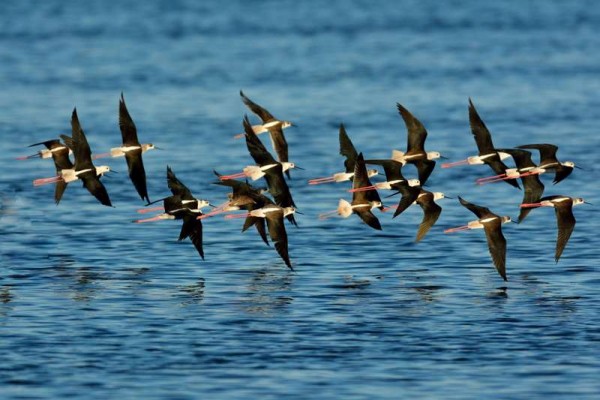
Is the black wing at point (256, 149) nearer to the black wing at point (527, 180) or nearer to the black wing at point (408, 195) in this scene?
the black wing at point (408, 195)

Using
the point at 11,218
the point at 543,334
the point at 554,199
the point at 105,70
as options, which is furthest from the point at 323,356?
the point at 105,70

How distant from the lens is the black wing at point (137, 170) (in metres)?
26.9

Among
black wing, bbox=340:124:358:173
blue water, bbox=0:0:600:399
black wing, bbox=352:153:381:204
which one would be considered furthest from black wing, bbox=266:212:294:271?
black wing, bbox=340:124:358:173

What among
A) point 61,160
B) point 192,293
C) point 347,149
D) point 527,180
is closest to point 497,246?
point 527,180

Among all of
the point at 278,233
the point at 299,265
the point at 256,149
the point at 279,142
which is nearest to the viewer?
the point at 278,233

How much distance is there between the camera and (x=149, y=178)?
37.0 m

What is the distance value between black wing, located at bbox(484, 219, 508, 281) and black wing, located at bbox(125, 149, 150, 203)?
552 cm

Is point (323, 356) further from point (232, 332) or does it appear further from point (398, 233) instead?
point (398, 233)

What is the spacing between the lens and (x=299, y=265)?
26844 millimetres

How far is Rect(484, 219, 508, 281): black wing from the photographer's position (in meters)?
24.9

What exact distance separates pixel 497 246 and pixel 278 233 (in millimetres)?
3334

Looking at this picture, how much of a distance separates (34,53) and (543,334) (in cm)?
5199

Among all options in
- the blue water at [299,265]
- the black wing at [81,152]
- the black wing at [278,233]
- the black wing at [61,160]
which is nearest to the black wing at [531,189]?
the blue water at [299,265]

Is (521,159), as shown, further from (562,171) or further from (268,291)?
(268,291)
